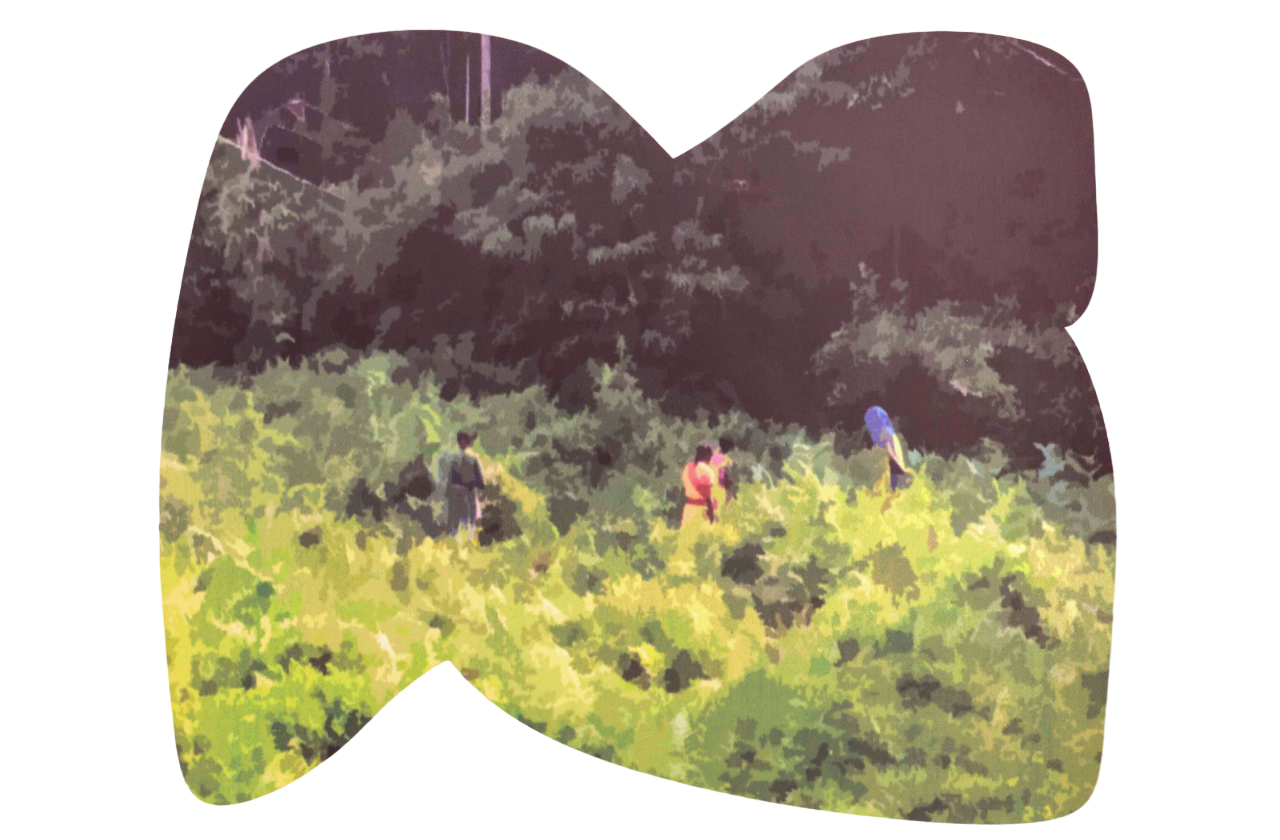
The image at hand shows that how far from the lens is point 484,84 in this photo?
2.20 metres

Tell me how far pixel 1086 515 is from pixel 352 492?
1.49m

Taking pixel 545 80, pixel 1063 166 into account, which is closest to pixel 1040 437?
pixel 1063 166

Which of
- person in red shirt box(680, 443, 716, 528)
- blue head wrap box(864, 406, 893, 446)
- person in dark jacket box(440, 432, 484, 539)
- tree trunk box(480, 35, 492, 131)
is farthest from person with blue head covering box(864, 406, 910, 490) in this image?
tree trunk box(480, 35, 492, 131)

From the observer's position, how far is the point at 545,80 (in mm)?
2193

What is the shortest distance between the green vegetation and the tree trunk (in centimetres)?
52

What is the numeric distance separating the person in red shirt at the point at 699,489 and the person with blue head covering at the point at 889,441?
33 centimetres

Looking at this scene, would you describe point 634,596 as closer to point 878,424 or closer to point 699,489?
point 699,489

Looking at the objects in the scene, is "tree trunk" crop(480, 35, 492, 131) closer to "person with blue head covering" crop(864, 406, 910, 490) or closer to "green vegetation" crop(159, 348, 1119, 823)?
"green vegetation" crop(159, 348, 1119, 823)

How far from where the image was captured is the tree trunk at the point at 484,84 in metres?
2.20

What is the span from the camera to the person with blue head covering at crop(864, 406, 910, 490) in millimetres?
2137

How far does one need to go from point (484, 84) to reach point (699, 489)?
3.08 feet

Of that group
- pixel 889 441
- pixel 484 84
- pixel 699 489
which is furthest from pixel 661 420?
pixel 484 84

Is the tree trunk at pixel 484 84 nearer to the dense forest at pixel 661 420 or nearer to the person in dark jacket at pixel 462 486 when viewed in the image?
the dense forest at pixel 661 420

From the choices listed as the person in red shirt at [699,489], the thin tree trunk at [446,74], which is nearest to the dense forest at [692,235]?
the thin tree trunk at [446,74]
